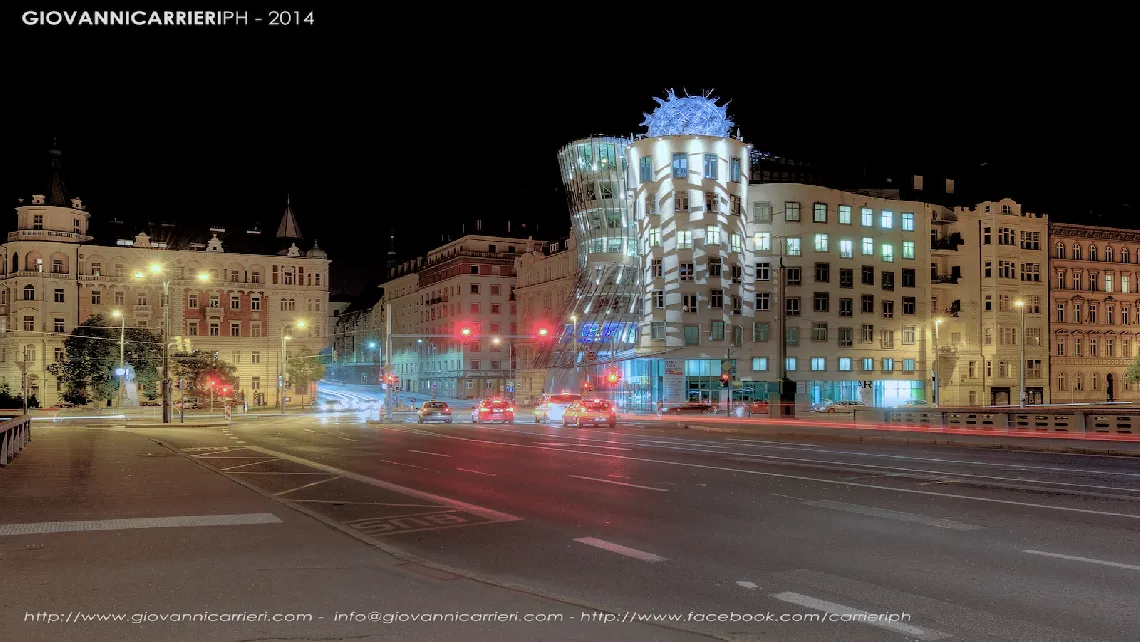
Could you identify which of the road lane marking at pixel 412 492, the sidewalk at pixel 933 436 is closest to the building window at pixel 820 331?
the sidewalk at pixel 933 436

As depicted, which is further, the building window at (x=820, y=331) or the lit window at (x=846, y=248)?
the lit window at (x=846, y=248)

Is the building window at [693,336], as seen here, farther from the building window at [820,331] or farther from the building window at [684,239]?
the building window at [820,331]

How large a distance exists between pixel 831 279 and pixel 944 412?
31780mm

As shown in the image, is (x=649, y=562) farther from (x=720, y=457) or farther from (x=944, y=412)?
(x=944, y=412)

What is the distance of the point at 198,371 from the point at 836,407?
52581 millimetres

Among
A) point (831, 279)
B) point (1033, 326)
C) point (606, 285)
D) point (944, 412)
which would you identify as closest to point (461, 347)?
point (606, 285)

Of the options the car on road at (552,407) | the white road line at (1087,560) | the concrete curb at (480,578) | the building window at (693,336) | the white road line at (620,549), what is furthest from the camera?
the building window at (693,336)

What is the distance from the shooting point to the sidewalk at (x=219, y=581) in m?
7.19

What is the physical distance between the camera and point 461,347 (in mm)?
104875

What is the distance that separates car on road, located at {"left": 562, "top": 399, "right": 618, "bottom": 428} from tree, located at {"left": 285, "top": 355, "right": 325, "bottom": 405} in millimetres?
53131

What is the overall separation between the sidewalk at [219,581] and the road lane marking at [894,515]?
271 inches

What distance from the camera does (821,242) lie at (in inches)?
2810

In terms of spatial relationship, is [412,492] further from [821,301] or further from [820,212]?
[820,212]

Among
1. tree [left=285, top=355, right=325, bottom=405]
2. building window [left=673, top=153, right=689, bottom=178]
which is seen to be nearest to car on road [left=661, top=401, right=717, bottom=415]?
building window [left=673, top=153, right=689, bottom=178]
